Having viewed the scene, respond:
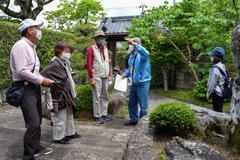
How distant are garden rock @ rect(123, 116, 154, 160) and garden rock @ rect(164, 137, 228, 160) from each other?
257 millimetres

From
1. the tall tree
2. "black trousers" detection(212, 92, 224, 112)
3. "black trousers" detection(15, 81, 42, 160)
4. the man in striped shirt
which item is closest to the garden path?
"black trousers" detection(15, 81, 42, 160)

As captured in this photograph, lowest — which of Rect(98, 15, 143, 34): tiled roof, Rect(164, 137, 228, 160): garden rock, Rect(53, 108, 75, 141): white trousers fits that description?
Rect(53, 108, 75, 141): white trousers

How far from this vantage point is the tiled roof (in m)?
11.8

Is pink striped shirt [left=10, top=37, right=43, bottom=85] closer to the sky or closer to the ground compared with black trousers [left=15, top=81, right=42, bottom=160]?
closer to the sky

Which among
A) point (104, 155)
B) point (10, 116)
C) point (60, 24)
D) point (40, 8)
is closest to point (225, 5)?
point (104, 155)

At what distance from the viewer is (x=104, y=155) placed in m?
2.73

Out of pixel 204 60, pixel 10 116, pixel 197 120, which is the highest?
pixel 204 60

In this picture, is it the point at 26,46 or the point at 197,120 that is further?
the point at 197,120

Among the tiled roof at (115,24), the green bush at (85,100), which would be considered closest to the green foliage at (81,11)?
the tiled roof at (115,24)

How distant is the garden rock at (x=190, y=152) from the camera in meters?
1.88

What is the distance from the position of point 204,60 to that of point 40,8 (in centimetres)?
1187

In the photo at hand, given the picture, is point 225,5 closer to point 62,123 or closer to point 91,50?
point 91,50

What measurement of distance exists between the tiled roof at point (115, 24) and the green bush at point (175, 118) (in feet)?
30.7

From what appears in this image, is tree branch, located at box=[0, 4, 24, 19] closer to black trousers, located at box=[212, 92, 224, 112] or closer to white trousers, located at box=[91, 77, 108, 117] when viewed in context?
white trousers, located at box=[91, 77, 108, 117]
